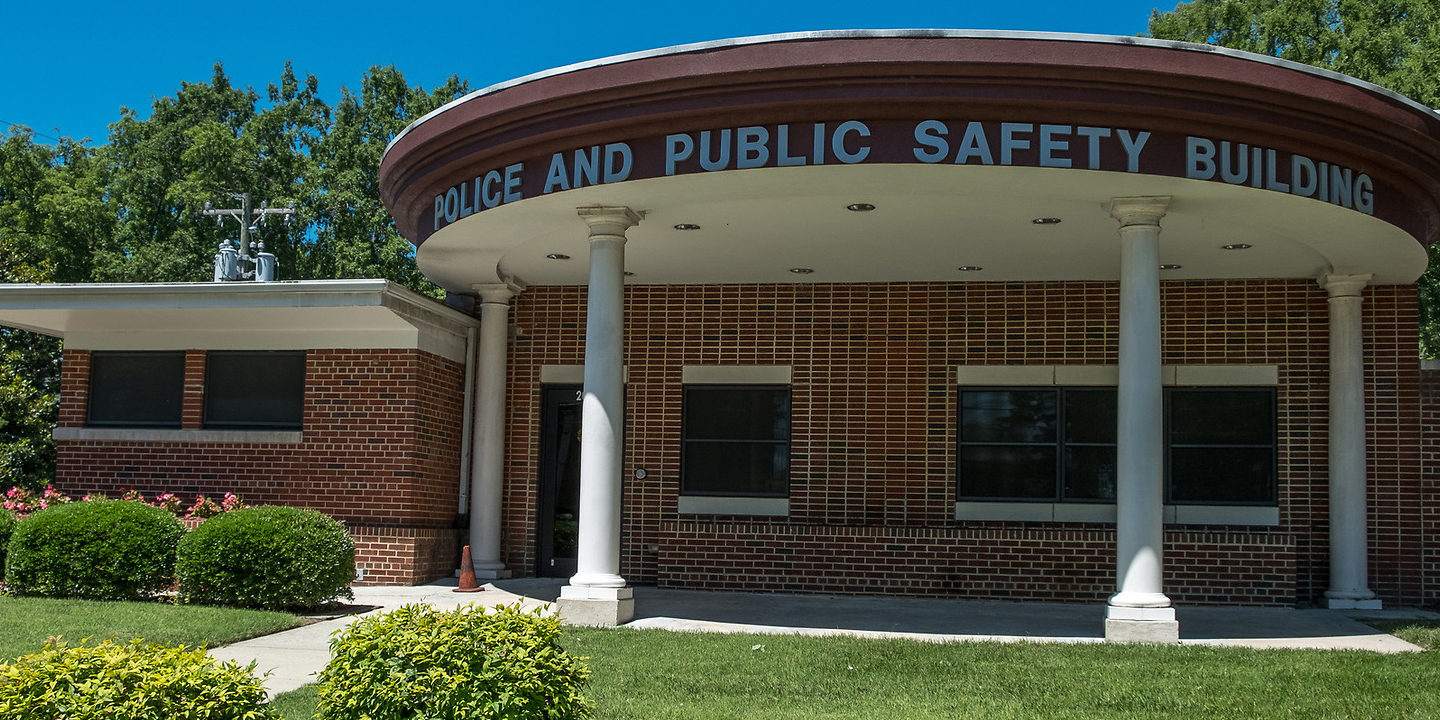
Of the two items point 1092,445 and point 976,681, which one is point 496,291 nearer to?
point 1092,445

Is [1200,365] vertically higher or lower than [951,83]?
lower

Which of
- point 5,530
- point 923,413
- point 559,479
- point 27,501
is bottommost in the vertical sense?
point 5,530

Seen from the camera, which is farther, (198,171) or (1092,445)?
(198,171)

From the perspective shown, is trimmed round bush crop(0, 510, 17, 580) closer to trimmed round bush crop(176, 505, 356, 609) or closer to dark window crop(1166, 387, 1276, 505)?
trimmed round bush crop(176, 505, 356, 609)

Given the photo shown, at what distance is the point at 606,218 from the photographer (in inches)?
466

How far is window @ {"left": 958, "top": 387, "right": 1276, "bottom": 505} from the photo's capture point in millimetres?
14844

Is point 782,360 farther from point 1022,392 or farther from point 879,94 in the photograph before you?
point 879,94

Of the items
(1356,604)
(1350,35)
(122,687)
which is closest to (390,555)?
(122,687)

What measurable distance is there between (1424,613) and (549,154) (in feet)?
34.4

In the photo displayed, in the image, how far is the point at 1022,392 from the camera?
15281mm

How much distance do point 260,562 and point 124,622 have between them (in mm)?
1458

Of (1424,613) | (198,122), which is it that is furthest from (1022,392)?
(198,122)

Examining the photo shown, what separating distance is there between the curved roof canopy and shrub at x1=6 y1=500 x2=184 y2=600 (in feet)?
13.4

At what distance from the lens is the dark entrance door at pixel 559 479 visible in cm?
1609
